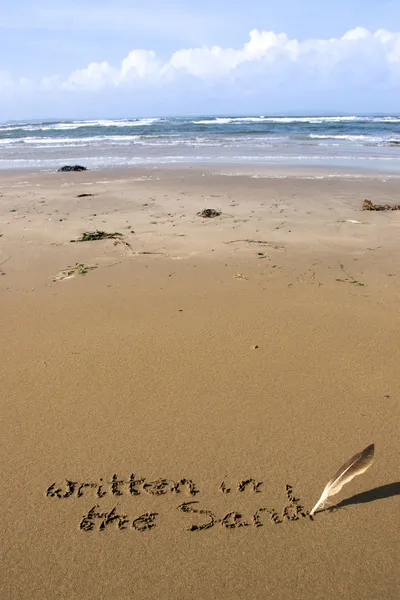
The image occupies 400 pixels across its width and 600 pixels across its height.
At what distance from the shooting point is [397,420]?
272cm

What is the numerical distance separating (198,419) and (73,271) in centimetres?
312

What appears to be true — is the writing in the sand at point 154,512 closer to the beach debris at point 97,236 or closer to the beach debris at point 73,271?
the beach debris at point 73,271

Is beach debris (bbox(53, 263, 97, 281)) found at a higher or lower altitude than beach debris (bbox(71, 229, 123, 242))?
lower

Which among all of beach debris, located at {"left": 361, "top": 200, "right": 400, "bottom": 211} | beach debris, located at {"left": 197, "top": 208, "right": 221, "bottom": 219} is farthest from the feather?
beach debris, located at {"left": 361, "top": 200, "right": 400, "bottom": 211}

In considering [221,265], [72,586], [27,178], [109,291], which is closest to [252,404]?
[72,586]

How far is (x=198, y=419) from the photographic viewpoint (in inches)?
109

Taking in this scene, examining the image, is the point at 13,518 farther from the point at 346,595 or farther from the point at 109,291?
the point at 109,291

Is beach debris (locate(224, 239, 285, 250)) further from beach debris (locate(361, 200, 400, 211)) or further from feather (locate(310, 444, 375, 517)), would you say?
feather (locate(310, 444, 375, 517))

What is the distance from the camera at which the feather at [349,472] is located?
2.13 meters

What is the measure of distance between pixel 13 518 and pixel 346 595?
1478 millimetres

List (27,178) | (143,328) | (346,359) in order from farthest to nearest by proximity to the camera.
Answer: (27,178) < (143,328) < (346,359)

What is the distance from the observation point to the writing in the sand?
2089 mm

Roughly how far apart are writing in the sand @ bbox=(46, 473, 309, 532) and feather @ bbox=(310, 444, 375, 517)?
14cm

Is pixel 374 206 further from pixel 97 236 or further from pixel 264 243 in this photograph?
pixel 97 236
